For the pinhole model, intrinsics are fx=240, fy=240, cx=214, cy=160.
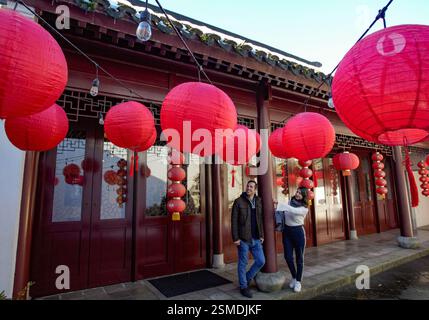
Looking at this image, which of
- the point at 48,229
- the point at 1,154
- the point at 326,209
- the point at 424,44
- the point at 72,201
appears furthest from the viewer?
the point at 326,209

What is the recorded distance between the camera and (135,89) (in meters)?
3.98

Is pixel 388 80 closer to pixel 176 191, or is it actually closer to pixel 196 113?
pixel 196 113

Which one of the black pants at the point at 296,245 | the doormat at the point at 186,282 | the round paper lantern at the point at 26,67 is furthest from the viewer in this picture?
the doormat at the point at 186,282

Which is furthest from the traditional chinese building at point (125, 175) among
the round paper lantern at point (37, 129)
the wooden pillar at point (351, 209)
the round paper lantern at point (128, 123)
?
the wooden pillar at point (351, 209)

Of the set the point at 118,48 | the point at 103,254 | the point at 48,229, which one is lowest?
the point at 103,254

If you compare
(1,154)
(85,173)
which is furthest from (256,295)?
(1,154)

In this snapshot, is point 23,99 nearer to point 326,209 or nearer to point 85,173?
point 85,173

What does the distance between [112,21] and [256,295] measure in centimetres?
471

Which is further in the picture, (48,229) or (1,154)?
(48,229)

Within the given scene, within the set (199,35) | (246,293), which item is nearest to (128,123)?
(199,35)

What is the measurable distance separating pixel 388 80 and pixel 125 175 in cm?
488

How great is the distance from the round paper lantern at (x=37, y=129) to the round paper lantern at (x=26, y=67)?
0.86m

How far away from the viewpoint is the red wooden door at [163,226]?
5180mm

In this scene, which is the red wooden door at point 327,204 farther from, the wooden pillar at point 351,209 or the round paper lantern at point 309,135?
the round paper lantern at point 309,135
